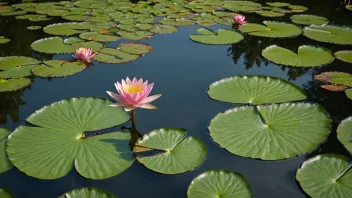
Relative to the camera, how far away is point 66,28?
4.09 metres

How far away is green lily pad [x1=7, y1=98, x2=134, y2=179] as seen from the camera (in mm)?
Result: 1608

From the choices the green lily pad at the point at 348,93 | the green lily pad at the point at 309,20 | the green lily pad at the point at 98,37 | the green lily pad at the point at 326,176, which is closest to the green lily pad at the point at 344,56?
the green lily pad at the point at 348,93

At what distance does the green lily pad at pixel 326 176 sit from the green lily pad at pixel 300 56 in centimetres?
143

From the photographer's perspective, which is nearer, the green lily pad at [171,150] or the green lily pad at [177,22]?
the green lily pad at [171,150]

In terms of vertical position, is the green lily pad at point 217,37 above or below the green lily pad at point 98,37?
above

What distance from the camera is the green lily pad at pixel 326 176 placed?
141cm

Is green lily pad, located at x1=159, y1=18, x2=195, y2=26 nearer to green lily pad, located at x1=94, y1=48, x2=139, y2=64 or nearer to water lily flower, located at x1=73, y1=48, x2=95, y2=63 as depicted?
green lily pad, located at x1=94, y1=48, x2=139, y2=64

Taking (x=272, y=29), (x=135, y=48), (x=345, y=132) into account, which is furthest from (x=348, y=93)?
(x=135, y=48)

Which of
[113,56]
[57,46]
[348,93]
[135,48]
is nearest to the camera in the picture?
[348,93]

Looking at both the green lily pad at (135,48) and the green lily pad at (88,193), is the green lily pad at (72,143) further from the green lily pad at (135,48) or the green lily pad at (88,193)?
the green lily pad at (135,48)

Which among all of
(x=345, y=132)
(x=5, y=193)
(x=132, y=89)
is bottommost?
(x=5, y=193)

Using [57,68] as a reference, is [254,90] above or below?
above

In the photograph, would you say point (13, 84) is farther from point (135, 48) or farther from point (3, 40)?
point (3, 40)

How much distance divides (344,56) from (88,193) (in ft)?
8.80
